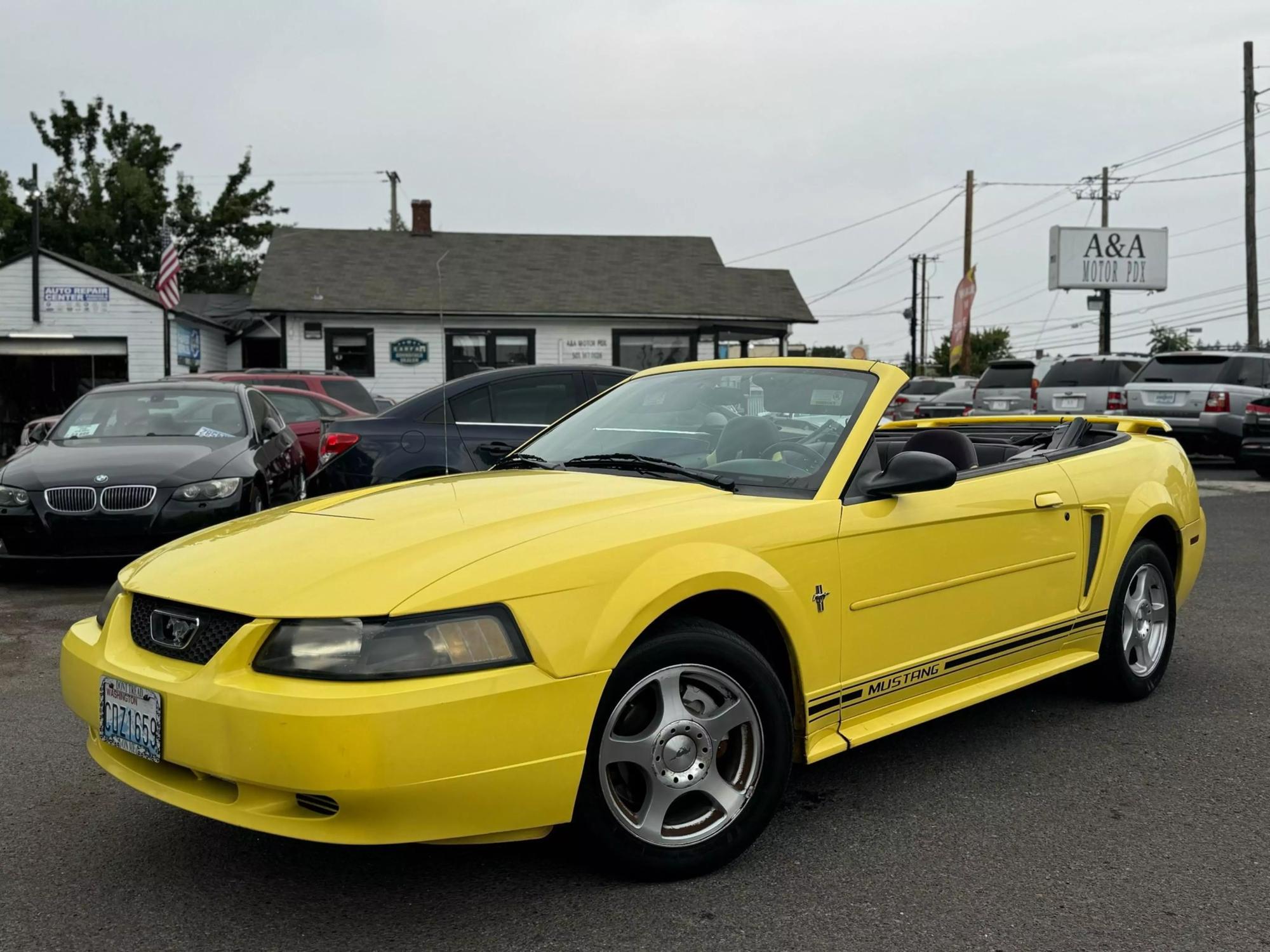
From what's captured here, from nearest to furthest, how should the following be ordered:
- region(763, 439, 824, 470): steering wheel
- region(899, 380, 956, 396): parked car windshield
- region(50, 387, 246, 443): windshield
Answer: region(763, 439, 824, 470): steering wheel < region(50, 387, 246, 443): windshield < region(899, 380, 956, 396): parked car windshield

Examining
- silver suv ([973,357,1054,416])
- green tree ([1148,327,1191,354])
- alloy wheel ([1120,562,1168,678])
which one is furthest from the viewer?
green tree ([1148,327,1191,354])

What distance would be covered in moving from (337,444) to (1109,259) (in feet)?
132

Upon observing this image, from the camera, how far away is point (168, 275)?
22641mm

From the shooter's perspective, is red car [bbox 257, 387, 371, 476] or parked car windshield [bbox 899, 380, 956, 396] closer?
red car [bbox 257, 387, 371, 476]

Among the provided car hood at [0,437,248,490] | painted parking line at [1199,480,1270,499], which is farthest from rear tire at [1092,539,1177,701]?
painted parking line at [1199,480,1270,499]

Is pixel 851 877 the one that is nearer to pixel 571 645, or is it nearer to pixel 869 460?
pixel 571 645

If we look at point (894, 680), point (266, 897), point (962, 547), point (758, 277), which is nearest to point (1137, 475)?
point (962, 547)

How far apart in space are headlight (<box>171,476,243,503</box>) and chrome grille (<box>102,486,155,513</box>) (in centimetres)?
16

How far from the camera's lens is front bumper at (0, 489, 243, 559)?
291 inches

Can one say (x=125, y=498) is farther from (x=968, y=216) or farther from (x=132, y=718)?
(x=968, y=216)

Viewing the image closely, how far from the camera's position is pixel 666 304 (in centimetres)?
2570

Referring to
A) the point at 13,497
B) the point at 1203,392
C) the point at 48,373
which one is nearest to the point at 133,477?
the point at 13,497

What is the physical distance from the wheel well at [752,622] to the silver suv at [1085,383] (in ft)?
54.2

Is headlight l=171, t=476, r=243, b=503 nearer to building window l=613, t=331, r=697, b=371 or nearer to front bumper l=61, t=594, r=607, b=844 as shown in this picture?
front bumper l=61, t=594, r=607, b=844
